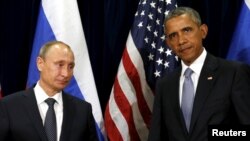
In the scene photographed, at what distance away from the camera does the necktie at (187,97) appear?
233 centimetres

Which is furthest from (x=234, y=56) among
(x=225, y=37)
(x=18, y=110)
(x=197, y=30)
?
(x=18, y=110)

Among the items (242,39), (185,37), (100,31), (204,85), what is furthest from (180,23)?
(100,31)

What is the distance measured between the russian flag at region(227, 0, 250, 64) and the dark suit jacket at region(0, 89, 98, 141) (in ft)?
3.86

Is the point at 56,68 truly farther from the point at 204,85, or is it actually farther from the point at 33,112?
the point at 204,85

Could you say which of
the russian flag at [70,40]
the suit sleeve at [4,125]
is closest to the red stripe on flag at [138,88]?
the russian flag at [70,40]

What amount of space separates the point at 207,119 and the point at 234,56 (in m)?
0.96

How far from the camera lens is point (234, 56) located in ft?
10.1

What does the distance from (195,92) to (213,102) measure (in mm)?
112

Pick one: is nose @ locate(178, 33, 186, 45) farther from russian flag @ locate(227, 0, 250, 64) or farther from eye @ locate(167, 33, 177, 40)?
russian flag @ locate(227, 0, 250, 64)

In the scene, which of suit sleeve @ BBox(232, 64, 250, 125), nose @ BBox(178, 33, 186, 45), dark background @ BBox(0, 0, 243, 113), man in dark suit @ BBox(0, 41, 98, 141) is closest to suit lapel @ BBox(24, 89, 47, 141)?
man in dark suit @ BBox(0, 41, 98, 141)

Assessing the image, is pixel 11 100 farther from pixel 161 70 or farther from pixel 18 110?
pixel 161 70

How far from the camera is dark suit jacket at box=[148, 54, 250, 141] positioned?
Answer: 7.32ft

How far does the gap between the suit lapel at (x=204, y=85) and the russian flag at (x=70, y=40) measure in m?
0.95

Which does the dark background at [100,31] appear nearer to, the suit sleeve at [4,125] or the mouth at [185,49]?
the mouth at [185,49]
